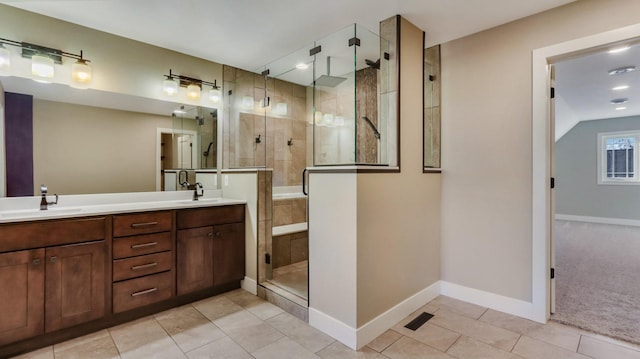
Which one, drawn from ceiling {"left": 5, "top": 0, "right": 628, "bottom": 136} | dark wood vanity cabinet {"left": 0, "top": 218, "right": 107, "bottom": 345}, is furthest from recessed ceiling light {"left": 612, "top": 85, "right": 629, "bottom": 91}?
dark wood vanity cabinet {"left": 0, "top": 218, "right": 107, "bottom": 345}

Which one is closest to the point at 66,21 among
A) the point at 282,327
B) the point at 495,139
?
the point at 282,327

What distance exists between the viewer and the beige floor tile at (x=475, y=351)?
1925 mm

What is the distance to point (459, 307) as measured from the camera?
264 cm

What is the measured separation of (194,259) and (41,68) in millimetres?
2013

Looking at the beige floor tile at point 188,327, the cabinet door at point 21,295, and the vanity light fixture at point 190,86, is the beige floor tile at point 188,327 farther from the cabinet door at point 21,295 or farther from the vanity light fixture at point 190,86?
the vanity light fixture at point 190,86

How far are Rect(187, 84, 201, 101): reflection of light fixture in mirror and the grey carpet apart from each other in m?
3.98

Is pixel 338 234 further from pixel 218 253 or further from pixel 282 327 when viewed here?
pixel 218 253

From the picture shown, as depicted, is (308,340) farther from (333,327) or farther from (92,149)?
(92,149)

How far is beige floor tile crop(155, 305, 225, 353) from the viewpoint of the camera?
2094mm

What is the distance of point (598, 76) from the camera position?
390cm

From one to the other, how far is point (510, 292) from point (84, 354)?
3221mm

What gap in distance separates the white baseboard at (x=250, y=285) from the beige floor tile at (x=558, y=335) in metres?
2.27

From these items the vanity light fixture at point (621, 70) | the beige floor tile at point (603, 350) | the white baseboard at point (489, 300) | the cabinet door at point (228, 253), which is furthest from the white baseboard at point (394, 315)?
the vanity light fixture at point (621, 70)

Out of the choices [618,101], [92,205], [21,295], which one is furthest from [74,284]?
[618,101]
